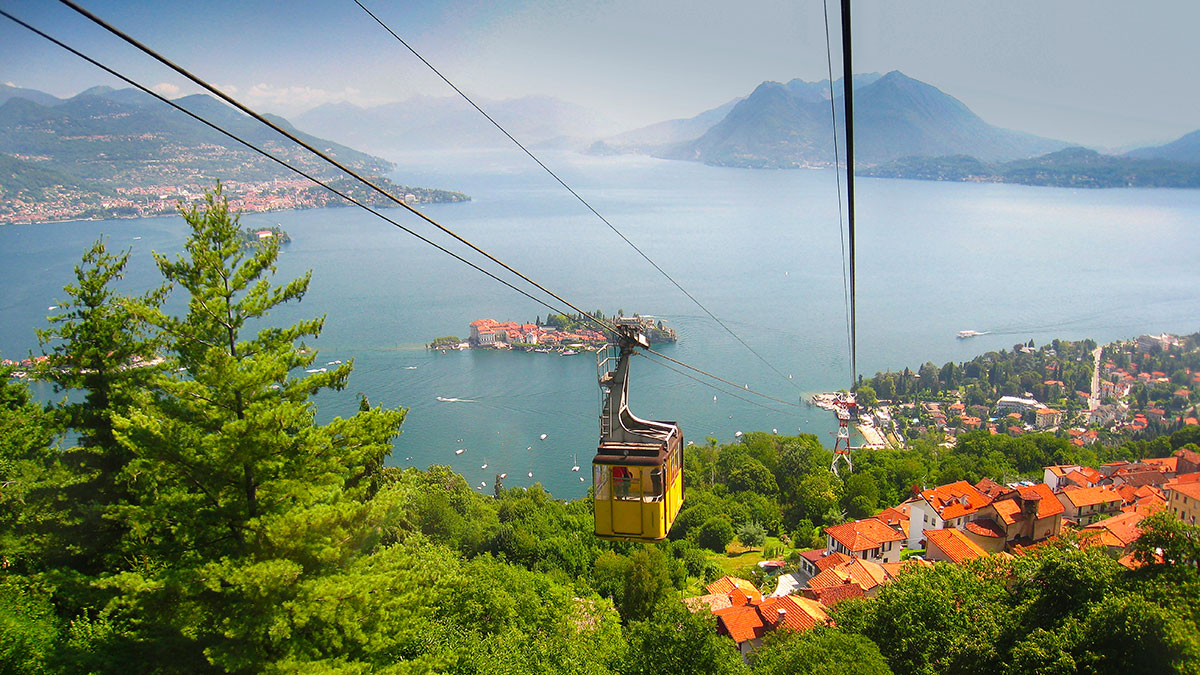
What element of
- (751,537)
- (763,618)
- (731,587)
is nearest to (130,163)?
(751,537)

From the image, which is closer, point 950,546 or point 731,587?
point 731,587

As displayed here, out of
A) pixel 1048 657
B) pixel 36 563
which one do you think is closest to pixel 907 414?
pixel 1048 657

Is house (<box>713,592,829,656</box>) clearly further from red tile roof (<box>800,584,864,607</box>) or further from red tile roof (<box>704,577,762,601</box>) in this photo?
red tile roof (<box>704,577,762,601</box>)

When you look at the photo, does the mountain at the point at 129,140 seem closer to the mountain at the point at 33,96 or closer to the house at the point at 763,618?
the mountain at the point at 33,96

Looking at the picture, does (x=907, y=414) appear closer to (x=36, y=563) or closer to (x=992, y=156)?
(x=36, y=563)

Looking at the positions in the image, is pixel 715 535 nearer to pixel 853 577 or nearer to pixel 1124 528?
pixel 853 577

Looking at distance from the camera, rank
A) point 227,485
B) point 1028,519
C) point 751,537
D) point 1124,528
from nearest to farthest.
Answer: point 227,485
point 1124,528
point 1028,519
point 751,537
